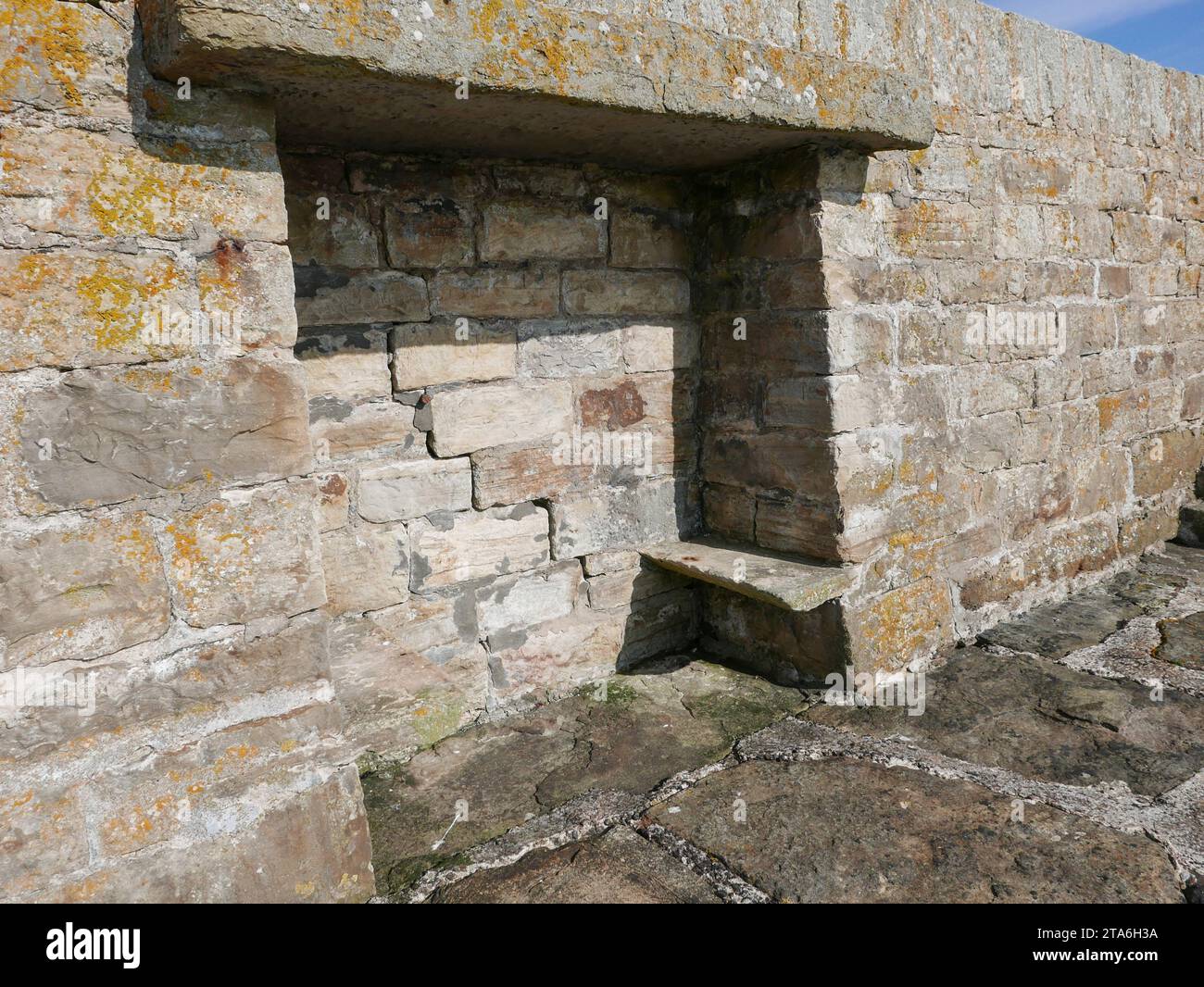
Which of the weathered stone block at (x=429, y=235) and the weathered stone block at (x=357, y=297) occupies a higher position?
the weathered stone block at (x=429, y=235)

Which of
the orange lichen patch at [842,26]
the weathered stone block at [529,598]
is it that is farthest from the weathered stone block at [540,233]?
the weathered stone block at [529,598]

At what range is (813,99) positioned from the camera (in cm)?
246

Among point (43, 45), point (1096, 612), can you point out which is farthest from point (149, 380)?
point (1096, 612)

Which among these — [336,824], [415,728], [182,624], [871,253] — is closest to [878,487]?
[871,253]

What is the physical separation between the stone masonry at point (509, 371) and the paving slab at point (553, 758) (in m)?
0.07

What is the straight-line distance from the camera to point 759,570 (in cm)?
293

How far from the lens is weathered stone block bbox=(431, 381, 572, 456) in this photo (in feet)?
8.95

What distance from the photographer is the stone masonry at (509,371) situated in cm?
164

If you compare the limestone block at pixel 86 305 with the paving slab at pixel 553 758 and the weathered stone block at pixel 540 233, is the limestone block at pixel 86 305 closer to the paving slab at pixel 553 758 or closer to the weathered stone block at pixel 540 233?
the weathered stone block at pixel 540 233

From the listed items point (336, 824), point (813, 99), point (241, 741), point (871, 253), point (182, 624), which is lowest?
point (336, 824)

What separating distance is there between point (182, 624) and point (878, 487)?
2229mm
